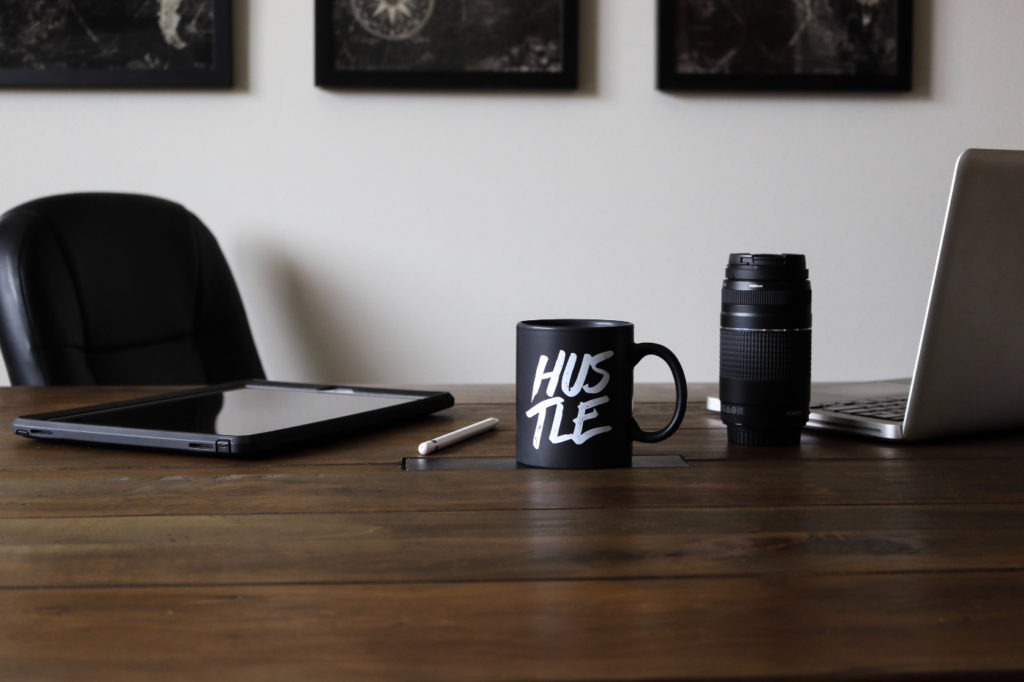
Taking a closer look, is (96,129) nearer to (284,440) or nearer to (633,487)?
(284,440)

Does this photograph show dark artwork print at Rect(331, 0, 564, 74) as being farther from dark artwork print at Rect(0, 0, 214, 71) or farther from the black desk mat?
the black desk mat

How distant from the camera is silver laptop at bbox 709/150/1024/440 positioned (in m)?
0.77

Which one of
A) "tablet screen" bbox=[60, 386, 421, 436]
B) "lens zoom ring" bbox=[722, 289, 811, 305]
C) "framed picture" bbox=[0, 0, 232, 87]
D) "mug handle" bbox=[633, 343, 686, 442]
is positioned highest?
"framed picture" bbox=[0, 0, 232, 87]

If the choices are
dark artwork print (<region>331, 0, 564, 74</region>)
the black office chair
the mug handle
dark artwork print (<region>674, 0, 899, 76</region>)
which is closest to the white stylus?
the mug handle

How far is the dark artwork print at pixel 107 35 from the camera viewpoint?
2.06m

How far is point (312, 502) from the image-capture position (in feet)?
2.11

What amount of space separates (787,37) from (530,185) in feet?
2.21

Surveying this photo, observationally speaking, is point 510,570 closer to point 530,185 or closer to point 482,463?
point 482,463

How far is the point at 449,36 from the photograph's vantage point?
2107 millimetres

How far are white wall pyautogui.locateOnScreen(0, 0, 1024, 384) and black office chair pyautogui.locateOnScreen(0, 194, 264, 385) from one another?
27 cm

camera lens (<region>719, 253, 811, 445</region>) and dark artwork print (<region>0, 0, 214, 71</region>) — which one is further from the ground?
dark artwork print (<region>0, 0, 214, 71</region>)

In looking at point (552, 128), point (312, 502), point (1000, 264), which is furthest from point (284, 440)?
point (552, 128)

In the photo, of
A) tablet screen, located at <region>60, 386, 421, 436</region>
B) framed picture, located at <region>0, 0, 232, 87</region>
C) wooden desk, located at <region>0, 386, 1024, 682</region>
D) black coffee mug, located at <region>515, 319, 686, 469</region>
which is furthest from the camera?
framed picture, located at <region>0, 0, 232, 87</region>

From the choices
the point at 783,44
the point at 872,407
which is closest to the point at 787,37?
the point at 783,44
